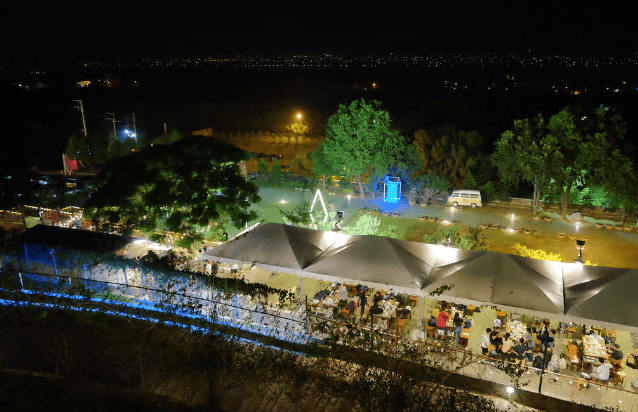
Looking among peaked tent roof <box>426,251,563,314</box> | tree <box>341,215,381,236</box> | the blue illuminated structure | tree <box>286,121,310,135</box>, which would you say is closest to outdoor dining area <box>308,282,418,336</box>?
peaked tent roof <box>426,251,563,314</box>

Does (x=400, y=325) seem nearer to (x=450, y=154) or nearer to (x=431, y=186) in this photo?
(x=431, y=186)

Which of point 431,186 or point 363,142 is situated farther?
point 363,142

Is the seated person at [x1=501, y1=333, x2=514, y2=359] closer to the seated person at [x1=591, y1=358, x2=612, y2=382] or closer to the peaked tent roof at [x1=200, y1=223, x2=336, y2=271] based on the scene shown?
the seated person at [x1=591, y1=358, x2=612, y2=382]

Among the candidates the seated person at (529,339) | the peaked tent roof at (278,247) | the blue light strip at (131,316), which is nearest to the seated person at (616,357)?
the seated person at (529,339)

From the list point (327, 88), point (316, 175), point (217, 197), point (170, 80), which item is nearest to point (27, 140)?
point (316, 175)

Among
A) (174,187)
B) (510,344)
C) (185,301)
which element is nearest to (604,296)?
(510,344)

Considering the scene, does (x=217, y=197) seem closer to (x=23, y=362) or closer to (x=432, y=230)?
(x=23, y=362)
